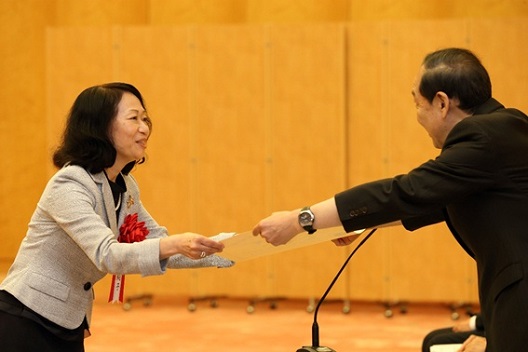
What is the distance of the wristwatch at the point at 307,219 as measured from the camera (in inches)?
117

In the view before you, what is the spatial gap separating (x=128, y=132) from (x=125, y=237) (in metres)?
0.40

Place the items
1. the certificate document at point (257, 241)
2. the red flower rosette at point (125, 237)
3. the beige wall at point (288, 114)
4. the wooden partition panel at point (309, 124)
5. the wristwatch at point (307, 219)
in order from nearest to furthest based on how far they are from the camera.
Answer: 1. the wristwatch at point (307, 219)
2. the certificate document at point (257, 241)
3. the red flower rosette at point (125, 237)
4. the beige wall at point (288, 114)
5. the wooden partition panel at point (309, 124)

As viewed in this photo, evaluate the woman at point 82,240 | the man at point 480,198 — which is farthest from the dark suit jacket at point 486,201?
the woman at point 82,240

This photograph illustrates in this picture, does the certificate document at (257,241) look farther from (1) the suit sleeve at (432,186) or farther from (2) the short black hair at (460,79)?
(2) the short black hair at (460,79)

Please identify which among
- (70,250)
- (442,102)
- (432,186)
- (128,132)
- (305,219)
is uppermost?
(442,102)

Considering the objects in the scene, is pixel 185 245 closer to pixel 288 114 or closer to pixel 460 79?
pixel 460 79

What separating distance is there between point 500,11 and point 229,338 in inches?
156

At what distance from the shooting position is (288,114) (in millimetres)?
8477

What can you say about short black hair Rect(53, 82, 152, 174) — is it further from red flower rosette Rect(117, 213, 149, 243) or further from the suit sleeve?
the suit sleeve

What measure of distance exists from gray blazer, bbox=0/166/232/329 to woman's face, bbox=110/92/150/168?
0.15 metres

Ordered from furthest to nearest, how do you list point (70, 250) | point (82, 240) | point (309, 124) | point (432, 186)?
point (309, 124) < point (70, 250) < point (82, 240) < point (432, 186)

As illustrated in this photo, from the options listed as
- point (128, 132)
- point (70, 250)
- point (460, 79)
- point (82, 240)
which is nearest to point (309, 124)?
point (128, 132)

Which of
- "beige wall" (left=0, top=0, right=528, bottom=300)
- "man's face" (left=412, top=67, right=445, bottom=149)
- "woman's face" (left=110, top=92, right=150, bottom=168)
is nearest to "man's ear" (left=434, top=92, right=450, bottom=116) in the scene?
"man's face" (left=412, top=67, right=445, bottom=149)

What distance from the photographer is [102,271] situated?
3379 mm
